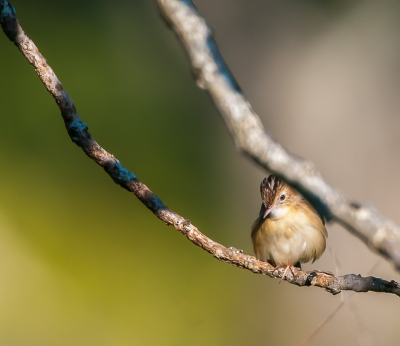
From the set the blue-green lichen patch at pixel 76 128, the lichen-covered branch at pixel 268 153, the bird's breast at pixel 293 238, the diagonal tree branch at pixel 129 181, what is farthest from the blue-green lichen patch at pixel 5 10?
the bird's breast at pixel 293 238

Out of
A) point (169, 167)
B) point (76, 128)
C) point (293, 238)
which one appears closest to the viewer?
point (76, 128)

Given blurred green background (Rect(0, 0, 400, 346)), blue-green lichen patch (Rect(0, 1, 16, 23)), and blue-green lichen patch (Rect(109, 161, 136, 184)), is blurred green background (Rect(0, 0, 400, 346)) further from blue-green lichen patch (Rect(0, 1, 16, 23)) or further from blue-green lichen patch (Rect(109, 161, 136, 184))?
blue-green lichen patch (Rect(0, 1, 16, 23))

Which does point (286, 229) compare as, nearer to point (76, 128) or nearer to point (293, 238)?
point (293, 238)

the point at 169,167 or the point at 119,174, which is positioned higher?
the point at 169,167

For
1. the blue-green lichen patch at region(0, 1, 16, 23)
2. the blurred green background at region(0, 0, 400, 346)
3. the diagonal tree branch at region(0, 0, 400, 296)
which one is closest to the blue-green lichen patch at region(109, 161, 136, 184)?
the diagonal tree branch at region(0, 0, 400, 296)

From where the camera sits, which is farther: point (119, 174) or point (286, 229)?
point (286, 229)

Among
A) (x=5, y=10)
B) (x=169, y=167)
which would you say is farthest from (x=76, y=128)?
(x=169, y=167)

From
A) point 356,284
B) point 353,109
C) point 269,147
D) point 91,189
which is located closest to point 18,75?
point 91,189

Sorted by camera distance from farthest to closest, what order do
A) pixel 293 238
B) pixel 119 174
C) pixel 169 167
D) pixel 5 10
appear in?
1. pixel 169 167
2. pixel 293 238
3. pixel 119 174
4. pixel 5 10
